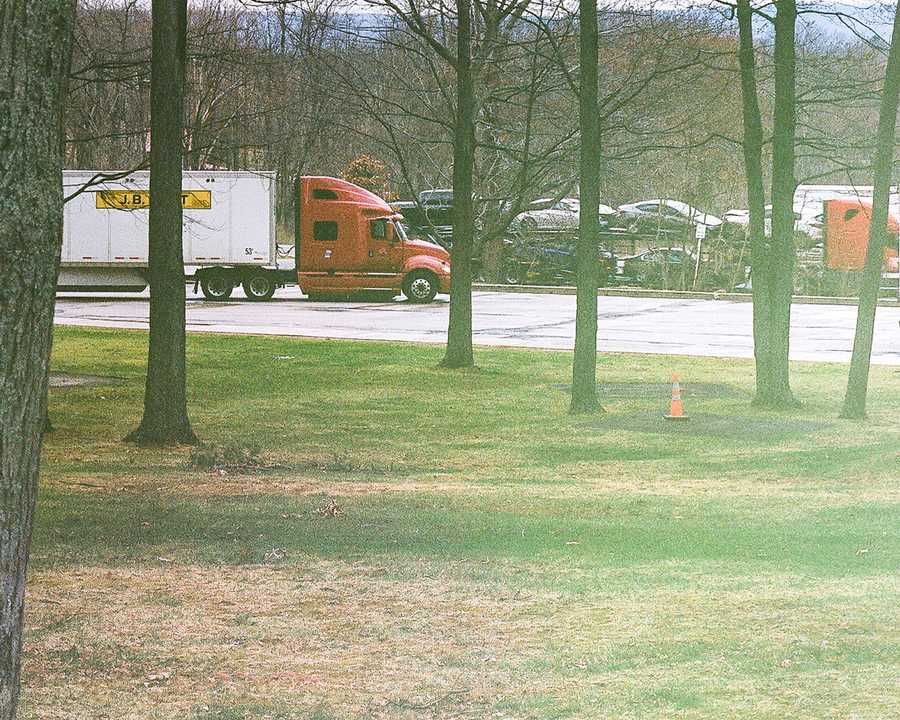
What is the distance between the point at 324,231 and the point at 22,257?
3566 centimetres

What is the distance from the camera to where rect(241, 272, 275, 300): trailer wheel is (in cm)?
3991

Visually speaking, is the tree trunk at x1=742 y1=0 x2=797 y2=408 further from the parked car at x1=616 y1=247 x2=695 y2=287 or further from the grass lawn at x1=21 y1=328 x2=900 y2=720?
the parked car at x1=616 y1=247 x2=695 y2=287

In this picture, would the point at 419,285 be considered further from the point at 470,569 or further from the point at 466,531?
the point at 470,569

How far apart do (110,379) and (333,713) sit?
15400mm

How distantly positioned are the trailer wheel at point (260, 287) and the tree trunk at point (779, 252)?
23752 mm

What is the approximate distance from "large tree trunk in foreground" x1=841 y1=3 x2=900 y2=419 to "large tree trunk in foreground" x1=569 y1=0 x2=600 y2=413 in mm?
2923

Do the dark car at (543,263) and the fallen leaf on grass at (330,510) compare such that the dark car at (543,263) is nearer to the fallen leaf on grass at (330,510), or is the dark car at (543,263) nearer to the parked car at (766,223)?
the parked car at (766,223)

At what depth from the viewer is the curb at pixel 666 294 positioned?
128ft

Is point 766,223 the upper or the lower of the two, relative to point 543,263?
upper

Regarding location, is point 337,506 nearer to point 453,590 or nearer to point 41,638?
point 453,590

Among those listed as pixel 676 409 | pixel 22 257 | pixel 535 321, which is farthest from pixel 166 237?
pixel 535 321

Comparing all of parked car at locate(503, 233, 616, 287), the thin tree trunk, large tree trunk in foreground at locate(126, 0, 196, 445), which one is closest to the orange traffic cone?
the thin tree trunk

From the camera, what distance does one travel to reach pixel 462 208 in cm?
2172

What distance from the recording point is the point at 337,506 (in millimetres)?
10336
